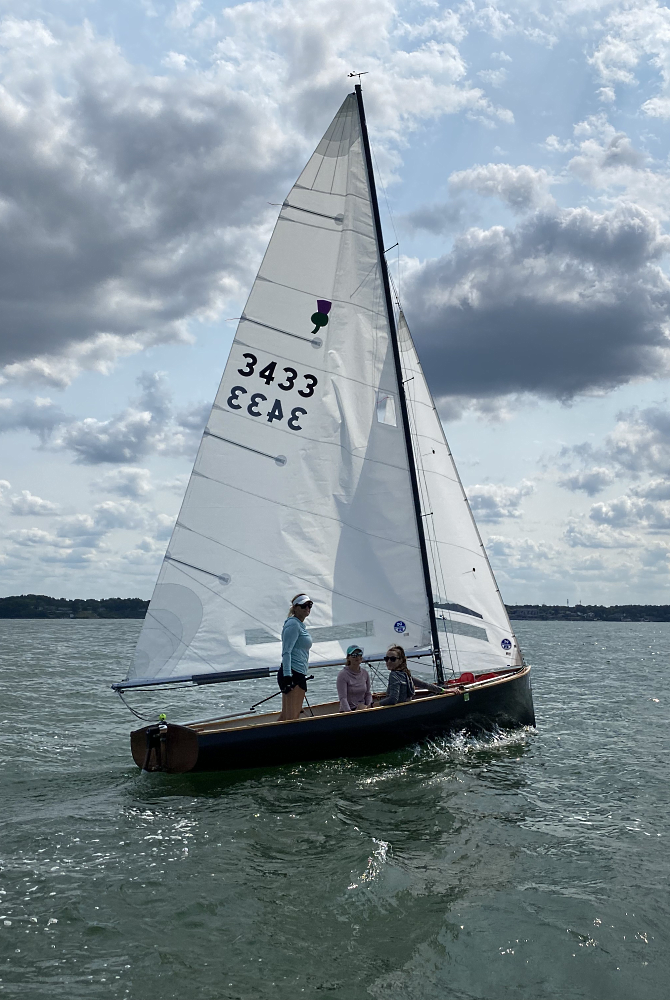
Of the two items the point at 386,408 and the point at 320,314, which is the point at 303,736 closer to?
the point at 386,408

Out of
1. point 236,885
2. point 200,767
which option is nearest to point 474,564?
point 200,767

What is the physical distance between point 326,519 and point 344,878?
18.1ft

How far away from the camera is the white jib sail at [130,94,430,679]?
33.2 feet

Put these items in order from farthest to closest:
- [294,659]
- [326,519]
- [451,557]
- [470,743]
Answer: [451,557]
[326,519]
[470,743]
[294,659]

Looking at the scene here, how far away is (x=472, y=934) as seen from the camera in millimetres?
5133

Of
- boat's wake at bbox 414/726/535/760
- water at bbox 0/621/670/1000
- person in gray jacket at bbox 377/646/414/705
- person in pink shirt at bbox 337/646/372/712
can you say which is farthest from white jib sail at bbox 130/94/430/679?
water at bbox 0/621/670/1000

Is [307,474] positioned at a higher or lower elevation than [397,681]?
higher

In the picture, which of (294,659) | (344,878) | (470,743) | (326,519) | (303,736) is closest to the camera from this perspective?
(344,878)

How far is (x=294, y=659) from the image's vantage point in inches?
375

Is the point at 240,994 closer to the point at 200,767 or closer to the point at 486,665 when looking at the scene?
the point at 200,767

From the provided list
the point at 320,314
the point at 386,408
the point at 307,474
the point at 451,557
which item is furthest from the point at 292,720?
the point at 320,314

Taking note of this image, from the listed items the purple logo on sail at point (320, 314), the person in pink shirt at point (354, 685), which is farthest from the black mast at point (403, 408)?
the person in pink shirt at point (354, 685)

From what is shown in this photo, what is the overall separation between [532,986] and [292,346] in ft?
26.6

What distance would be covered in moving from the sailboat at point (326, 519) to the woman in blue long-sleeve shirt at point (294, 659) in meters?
0.49
